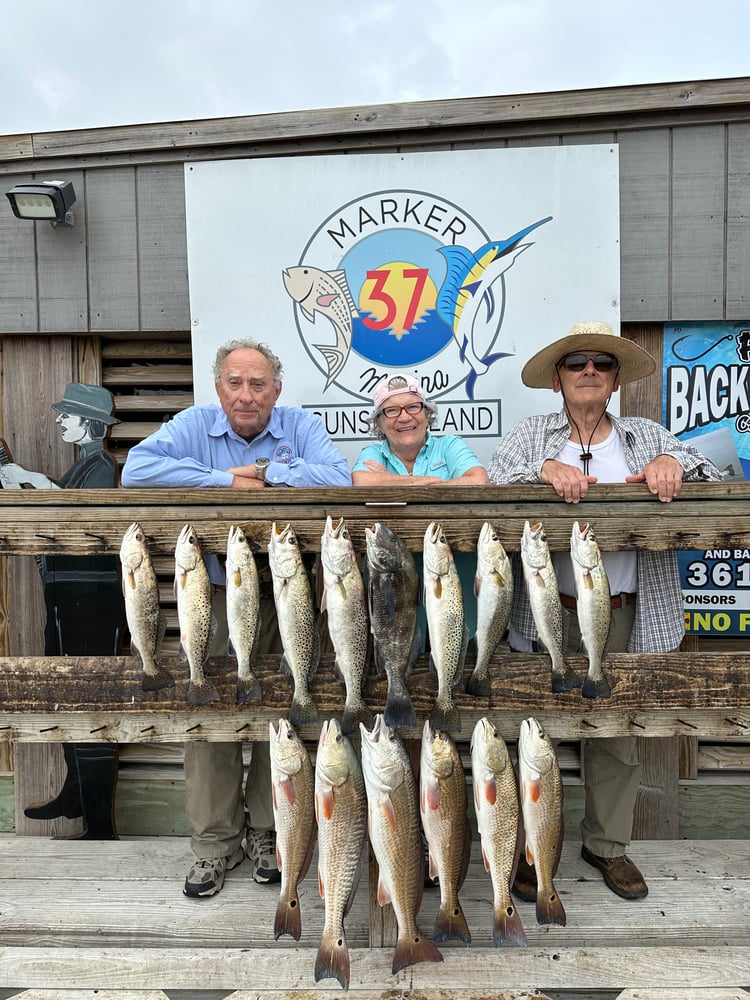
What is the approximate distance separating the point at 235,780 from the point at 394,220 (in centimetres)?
287

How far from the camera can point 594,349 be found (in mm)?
2980

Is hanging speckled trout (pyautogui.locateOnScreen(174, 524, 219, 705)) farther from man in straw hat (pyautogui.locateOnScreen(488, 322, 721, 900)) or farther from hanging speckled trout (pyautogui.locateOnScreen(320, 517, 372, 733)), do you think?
man in straw hat (pyautogui.locateOnScreen(488, 322, 721, 900))

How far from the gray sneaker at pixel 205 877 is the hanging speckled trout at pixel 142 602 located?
990mm

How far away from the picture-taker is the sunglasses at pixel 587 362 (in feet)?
9.58

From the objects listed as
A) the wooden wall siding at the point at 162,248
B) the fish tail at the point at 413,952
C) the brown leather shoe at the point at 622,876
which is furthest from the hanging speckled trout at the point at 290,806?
the wooden wall siding at the point at 162,248

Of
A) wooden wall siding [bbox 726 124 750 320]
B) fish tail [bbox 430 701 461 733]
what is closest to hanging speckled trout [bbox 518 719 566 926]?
fish tail [bbox 430 701 461 733]

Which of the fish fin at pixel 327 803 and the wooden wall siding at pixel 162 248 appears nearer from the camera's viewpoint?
the fish fin at pixel 327 803

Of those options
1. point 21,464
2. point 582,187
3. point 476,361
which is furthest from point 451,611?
point 21,464

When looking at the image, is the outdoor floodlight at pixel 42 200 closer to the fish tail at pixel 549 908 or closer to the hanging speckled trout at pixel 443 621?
the hanging speckled trout at pixel 443 621

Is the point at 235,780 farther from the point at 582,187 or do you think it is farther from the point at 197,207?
the point at 582,187

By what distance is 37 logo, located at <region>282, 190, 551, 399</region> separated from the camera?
3588mm

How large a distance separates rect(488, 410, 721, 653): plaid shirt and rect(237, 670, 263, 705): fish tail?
114 centimetres

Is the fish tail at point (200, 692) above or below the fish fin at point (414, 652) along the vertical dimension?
below

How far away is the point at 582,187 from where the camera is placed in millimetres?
3553
